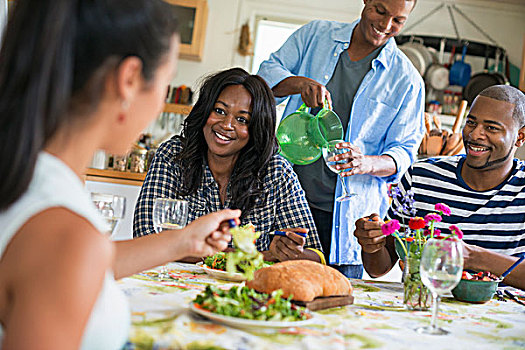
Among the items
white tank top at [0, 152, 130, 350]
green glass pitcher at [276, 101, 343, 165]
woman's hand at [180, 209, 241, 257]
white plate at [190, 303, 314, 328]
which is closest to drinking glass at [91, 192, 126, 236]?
woman's hand at [180, 209, 241, 257]

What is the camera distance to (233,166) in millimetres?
2094

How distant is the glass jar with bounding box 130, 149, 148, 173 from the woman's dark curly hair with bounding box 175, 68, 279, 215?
1700mm

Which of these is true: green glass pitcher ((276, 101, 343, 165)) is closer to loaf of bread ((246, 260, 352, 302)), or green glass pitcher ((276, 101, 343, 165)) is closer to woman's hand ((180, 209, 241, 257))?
loaf of bread ((246, 260, 352, 302))

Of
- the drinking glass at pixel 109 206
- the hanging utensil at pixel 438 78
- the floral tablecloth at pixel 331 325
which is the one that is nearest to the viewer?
the floral tablecloth at pixel 331 325

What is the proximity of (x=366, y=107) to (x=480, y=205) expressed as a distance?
0.60 meters

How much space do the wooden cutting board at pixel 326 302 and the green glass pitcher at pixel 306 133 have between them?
81cm

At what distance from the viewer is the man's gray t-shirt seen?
228 cm

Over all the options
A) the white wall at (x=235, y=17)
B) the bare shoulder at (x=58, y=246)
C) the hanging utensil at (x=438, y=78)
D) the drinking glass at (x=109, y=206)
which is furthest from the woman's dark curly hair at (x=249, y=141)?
the hanging utensil at (x=438, y=78)

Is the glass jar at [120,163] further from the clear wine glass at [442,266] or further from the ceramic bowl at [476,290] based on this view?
the clear wine glass at [442,266]

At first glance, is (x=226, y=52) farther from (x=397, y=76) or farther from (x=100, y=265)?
(x=100, y=265)

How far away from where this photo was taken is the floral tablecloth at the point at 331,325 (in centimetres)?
88

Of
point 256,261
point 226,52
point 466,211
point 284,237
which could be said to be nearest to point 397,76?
point 466,211

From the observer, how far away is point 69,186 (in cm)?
72

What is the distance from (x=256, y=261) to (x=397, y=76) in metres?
1.56
